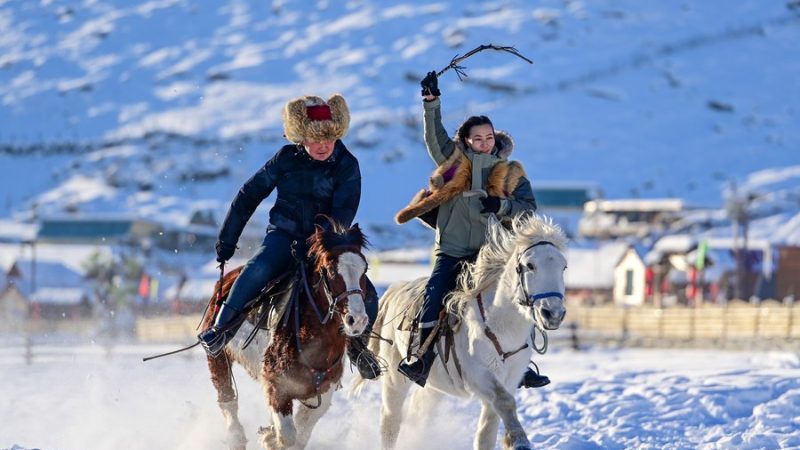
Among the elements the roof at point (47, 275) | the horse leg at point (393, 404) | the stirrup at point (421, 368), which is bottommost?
the roof at point (47, 275)

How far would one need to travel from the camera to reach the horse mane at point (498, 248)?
9836 mm

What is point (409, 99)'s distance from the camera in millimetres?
164500

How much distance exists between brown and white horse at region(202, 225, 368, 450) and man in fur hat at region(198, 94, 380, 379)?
→ 1.17 ft

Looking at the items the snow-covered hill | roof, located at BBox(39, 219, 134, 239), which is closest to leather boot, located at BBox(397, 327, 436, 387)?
the snow-covered hill

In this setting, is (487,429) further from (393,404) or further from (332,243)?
(332,243)

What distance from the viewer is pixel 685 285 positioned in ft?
243

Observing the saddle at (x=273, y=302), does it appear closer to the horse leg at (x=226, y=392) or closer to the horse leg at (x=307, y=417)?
the horse leg at (x=307, y=417)

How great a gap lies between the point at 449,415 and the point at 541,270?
3.54m

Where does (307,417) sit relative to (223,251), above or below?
below

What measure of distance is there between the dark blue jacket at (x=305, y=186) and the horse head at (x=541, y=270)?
4.04 ft

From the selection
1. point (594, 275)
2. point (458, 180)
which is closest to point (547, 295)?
point (458, 180)

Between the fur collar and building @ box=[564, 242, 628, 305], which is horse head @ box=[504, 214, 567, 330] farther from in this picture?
building @ box=[564, 242, 628, 305]

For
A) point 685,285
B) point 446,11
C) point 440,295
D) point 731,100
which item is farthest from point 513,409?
point 446,11

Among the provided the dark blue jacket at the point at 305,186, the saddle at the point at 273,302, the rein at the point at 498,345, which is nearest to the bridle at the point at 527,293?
the rein at the point at 498,345
